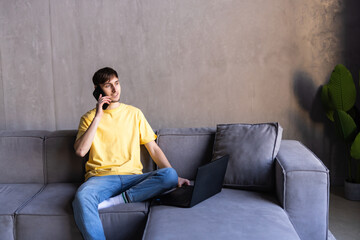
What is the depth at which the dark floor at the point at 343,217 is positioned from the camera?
8.30 ft

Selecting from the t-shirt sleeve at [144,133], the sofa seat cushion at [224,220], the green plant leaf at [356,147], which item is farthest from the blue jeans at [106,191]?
the green plant leaf at [356,147]

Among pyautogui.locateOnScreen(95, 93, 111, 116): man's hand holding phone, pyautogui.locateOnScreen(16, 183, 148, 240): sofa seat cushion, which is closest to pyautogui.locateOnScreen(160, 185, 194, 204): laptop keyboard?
pyautogui.locateOnScreen(16, 183, 148, 240): sofa seat cushion

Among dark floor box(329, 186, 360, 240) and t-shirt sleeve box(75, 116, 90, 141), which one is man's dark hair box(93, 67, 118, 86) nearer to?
t-shirt sleeve box(75, 116, 90, 141)

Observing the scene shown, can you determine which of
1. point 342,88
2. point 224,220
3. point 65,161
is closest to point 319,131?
point 342,88

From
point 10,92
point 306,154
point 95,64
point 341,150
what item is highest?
point 95,64

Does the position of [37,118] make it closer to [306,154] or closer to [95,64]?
[95,64]

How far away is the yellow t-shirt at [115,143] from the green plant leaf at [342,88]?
171 cm

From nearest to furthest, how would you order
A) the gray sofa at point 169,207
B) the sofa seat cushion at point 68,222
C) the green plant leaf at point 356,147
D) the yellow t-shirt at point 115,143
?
the gray sofa at point 169,207 → the sofa seat cushion at point 68,222 → the yellow t-shirt at point 115,143 → the green plant leaf at point 356,147

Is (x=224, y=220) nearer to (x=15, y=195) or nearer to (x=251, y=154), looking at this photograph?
(x=251, y=154)

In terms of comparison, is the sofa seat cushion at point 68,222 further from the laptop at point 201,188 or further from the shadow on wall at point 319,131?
the shadow on wall at point 319,131

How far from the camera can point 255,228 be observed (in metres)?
1.77

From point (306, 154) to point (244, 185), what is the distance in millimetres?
454

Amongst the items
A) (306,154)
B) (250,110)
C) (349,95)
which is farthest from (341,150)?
(306,154)

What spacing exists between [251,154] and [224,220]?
64cm
